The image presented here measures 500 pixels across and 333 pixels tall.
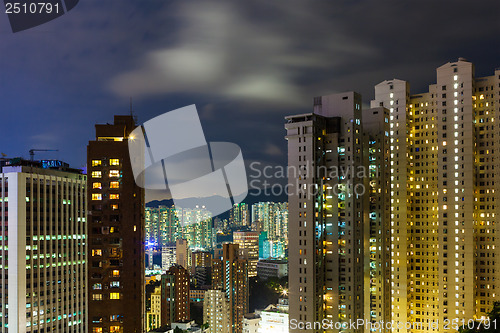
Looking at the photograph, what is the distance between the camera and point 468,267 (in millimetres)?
A: 24219

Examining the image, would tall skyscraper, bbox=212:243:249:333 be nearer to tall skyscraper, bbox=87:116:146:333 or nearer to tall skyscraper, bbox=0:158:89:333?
tall skyscraper, bbox=0:158:89:333

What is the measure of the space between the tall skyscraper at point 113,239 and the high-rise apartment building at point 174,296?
19005mm

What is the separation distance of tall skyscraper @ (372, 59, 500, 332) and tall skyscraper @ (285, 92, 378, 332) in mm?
7032

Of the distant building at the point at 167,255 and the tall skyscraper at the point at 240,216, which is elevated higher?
the tall skyscraper at the point at 240,216

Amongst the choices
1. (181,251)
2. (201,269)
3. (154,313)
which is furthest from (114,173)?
(181,251)

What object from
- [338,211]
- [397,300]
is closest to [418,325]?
[397,300]

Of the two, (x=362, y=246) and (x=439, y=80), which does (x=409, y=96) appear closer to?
(x=439, y=80)

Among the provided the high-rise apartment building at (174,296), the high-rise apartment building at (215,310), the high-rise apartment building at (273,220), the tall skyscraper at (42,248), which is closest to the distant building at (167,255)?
the high-rise apartment building at (273,220)

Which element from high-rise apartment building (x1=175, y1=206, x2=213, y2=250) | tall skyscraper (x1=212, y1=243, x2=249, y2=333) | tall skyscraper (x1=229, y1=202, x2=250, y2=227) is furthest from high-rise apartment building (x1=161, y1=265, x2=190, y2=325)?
tall skyscraper (x1=229, y1=202, x2=250, y2=227)

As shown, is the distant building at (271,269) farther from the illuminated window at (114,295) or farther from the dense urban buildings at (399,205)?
the illuminated window at (114,295)

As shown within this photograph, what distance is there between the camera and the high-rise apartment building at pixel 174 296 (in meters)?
37.9

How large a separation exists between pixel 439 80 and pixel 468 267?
965cm

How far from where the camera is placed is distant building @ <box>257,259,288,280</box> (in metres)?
52.4

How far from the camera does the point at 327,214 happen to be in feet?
65.2
